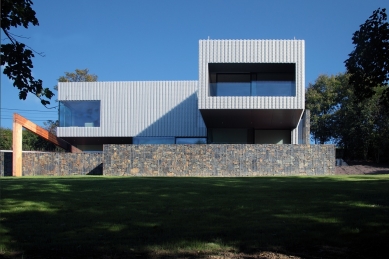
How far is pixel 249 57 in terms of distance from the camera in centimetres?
2530

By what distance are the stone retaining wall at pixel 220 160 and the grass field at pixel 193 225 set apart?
1476cm

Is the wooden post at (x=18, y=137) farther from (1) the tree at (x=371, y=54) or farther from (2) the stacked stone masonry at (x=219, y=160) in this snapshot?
(1) the tree at (x=371, y=54)

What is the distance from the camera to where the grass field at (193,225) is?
5586 mm

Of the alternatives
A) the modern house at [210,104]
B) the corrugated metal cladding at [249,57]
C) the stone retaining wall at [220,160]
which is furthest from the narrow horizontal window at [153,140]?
the corrugated metal cladding at [249,57]

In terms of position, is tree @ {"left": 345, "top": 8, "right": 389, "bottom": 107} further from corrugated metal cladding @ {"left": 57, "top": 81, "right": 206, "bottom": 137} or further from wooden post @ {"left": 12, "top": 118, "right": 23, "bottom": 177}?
corrugated metal cladding @ {"left": 57, "top": 81, "right": 206, "bottom": 137}

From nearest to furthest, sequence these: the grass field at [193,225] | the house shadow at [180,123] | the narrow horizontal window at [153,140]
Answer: the grass field at [193,225] → the narrow horizontal window at [153,140] → the house shadow at [180,123]

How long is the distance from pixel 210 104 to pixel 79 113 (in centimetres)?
1426

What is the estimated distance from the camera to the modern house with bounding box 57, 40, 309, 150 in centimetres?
2509

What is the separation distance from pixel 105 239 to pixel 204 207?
2550 mm

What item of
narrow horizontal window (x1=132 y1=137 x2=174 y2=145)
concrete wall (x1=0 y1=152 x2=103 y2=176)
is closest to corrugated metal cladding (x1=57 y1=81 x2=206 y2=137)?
narrow horizontal window (x1=132 y1=137 x2=174 y2=145)

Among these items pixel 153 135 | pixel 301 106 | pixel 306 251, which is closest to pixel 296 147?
pixel 301 106

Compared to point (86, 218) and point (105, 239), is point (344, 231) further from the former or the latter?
point (86, 218)

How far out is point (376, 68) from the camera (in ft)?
24.7

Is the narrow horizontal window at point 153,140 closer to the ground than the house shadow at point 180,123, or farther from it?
closer to the ground
